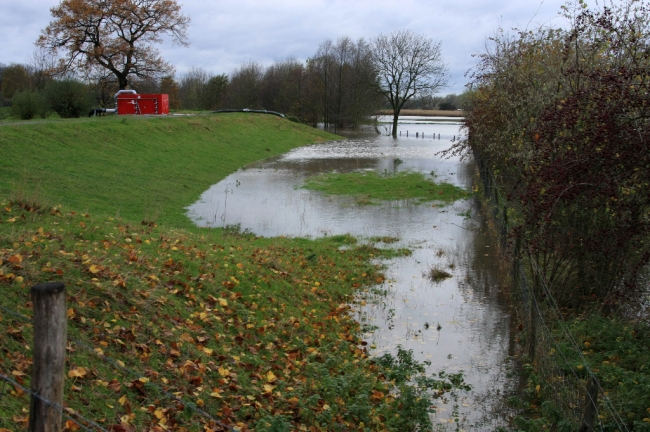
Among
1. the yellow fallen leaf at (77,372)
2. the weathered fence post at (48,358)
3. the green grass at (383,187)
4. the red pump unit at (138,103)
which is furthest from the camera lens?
the red pump unit at (138,103)

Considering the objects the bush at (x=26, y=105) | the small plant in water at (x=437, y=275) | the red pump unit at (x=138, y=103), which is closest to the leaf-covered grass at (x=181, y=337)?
the small plant in water at (x=437, y=275)

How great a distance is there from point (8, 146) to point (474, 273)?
53.1ft

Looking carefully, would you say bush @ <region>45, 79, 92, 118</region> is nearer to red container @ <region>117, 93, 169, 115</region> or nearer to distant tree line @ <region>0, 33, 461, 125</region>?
red container @ <region>117, 93, 169, 115</region>

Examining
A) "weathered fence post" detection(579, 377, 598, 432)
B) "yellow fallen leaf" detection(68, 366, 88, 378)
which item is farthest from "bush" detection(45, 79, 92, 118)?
"weathered fence post" detection(579, 377, 598, 432)

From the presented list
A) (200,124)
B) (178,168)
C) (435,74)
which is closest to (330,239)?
(178,168)

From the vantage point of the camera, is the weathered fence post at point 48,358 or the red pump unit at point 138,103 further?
the red pump unit at point 138,103

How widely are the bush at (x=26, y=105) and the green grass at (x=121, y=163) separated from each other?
6636 millimetres

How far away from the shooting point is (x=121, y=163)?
980 inches

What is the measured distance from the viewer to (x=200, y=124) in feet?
137

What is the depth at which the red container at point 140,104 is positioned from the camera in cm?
4459

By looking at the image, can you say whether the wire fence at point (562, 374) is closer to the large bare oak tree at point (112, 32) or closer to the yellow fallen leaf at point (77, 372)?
the yellow fallen leaf at point (77, 372)

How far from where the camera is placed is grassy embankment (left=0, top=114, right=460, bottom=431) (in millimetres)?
5648

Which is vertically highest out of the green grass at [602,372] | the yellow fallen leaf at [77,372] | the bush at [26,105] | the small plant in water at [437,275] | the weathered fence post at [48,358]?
the bush at [26,105]

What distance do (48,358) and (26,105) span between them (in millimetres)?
36387
